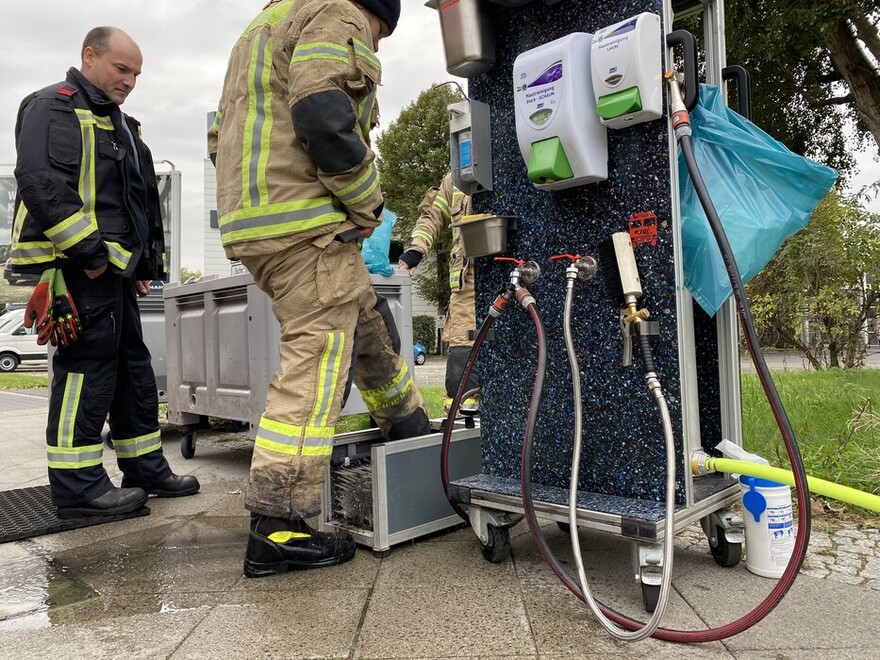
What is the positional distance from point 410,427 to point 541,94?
57.4 inches

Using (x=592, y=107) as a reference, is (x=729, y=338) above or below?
below

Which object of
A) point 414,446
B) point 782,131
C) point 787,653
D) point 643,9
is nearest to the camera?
point 787,653

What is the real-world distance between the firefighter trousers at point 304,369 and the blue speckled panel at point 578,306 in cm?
52

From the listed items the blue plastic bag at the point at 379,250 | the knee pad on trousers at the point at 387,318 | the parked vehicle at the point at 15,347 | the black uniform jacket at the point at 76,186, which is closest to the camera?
the knee pad on trousers at the point at 387,318

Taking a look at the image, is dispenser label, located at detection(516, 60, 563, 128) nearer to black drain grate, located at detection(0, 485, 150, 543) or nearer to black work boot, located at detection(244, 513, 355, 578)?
black work boot, located at detection(244, 513, 355, 578)

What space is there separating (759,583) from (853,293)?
22.2 feet

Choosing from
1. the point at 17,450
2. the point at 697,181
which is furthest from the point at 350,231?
the point at 17,450

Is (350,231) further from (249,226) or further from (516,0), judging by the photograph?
(516,0)

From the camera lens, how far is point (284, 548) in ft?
7.36

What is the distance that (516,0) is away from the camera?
2295 mm

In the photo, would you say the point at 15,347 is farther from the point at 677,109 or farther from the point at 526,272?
the point at 677,109

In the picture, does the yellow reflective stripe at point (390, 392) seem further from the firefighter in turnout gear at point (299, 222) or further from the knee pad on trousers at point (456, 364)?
the knee pad on trousers at point (456, 364)

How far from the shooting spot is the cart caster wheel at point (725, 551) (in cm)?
219

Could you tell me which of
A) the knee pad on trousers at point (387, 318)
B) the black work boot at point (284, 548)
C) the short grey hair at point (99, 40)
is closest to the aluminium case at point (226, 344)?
the knee pad on trousers at point (387, 318)
